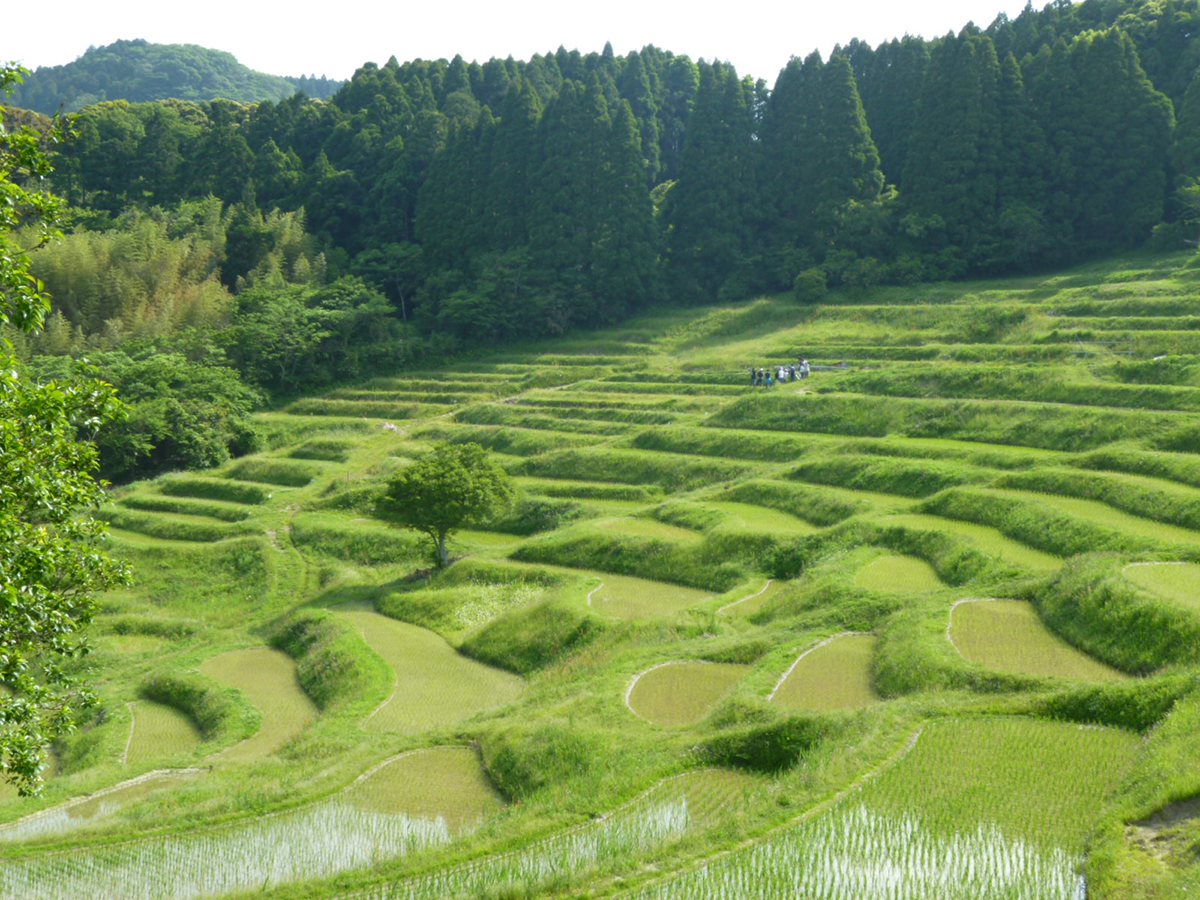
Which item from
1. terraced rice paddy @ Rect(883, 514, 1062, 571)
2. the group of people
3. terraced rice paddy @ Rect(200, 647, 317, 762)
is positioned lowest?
terraced rice paddy @ Rect(200, 647, 317, 762)

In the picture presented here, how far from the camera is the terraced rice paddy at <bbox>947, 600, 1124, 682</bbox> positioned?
16719mm

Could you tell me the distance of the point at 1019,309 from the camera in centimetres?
4394

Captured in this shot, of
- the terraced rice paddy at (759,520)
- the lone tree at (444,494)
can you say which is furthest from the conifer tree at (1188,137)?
the lone tree at (444,494)

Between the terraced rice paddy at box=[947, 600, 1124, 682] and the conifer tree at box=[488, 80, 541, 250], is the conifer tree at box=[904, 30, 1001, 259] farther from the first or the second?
the terraced rice paddy at box=[947, 600, 1124, 682]

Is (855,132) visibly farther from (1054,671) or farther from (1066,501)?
(1054,671)

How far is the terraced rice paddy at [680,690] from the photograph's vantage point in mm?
17891

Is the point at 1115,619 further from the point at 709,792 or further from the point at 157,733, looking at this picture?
the point at 157,733

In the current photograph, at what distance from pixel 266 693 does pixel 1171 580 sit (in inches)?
891

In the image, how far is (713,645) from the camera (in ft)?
69.5

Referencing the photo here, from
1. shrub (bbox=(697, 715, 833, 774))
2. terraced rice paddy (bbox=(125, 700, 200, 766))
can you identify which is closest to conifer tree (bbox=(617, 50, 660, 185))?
terraced rice paddy (bbox=(125, 700, 200, 766))

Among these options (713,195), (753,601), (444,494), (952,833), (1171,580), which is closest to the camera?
(952,833)

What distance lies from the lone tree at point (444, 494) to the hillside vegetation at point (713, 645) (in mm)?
1900

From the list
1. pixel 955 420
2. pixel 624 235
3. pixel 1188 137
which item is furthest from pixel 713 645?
pixel 1188 137

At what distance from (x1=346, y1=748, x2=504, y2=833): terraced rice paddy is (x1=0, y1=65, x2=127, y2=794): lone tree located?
6.03m
